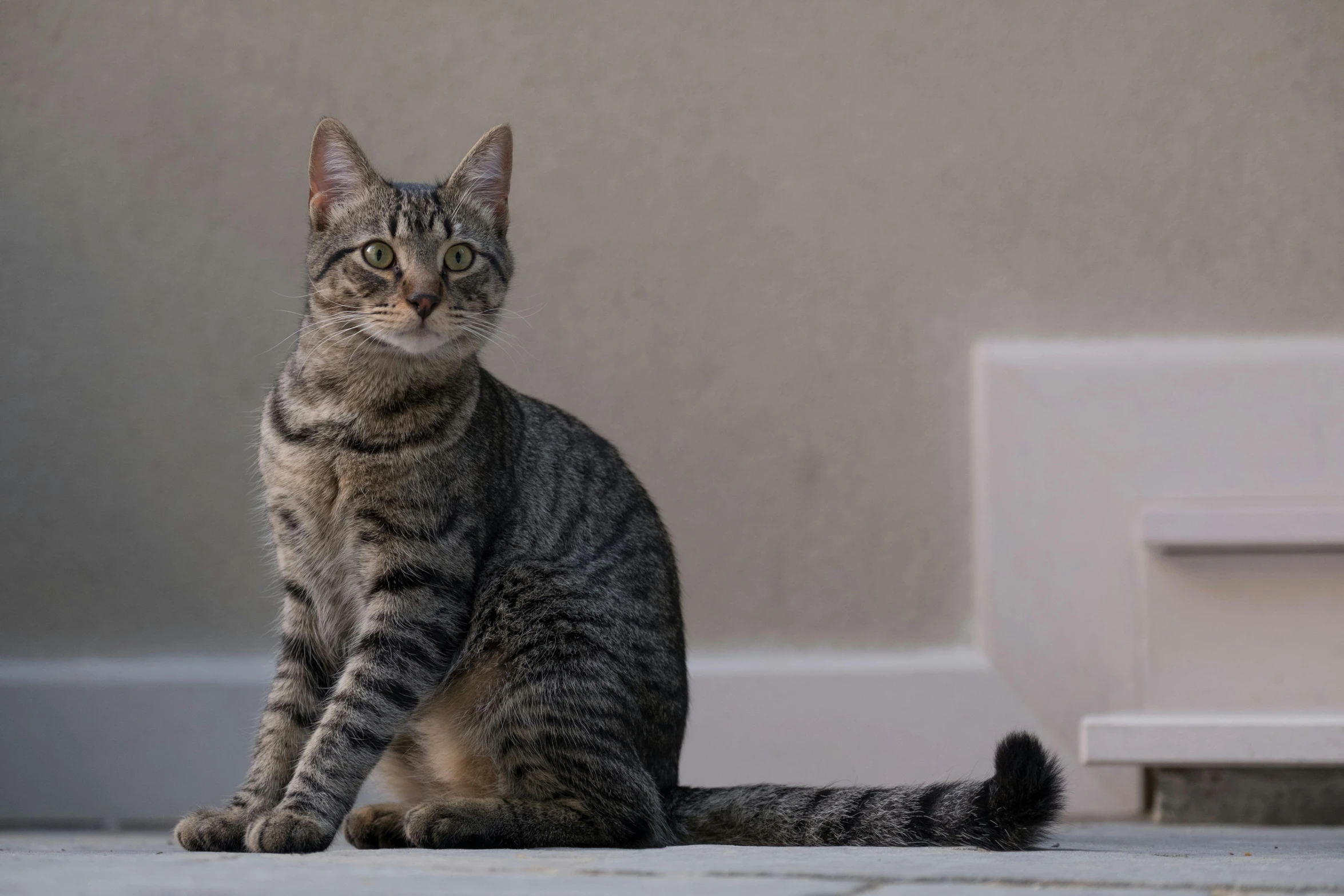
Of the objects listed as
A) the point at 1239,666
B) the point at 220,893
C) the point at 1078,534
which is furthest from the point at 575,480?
the point at 1239,666

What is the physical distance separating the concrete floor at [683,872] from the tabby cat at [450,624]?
102 millimetres

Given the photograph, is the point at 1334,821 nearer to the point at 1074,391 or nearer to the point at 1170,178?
the point at 1074,391

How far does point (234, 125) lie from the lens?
11.7 feet

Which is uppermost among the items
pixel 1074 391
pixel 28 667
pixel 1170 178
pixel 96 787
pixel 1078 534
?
pixel 1170 178

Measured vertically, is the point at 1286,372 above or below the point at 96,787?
above

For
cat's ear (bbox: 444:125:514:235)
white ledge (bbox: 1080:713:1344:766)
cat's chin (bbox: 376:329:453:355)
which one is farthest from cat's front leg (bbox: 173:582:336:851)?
white ledge (bbox: 1080:713:1344:766)

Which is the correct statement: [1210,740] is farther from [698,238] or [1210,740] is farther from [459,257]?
[459,257]

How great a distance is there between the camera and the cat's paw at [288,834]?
1.83 meters

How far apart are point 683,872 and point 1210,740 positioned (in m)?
1.93

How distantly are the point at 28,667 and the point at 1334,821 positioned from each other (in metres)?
3.16

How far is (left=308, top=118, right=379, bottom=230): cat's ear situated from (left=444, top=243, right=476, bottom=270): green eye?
6.8 inches

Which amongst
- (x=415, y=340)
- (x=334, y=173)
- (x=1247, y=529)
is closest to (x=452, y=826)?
(x=415, y=340)

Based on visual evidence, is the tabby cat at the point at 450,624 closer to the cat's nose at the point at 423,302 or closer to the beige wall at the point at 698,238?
the cat's nose at the point at 423,302

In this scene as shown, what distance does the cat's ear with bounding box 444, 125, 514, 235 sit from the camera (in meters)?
2.29
